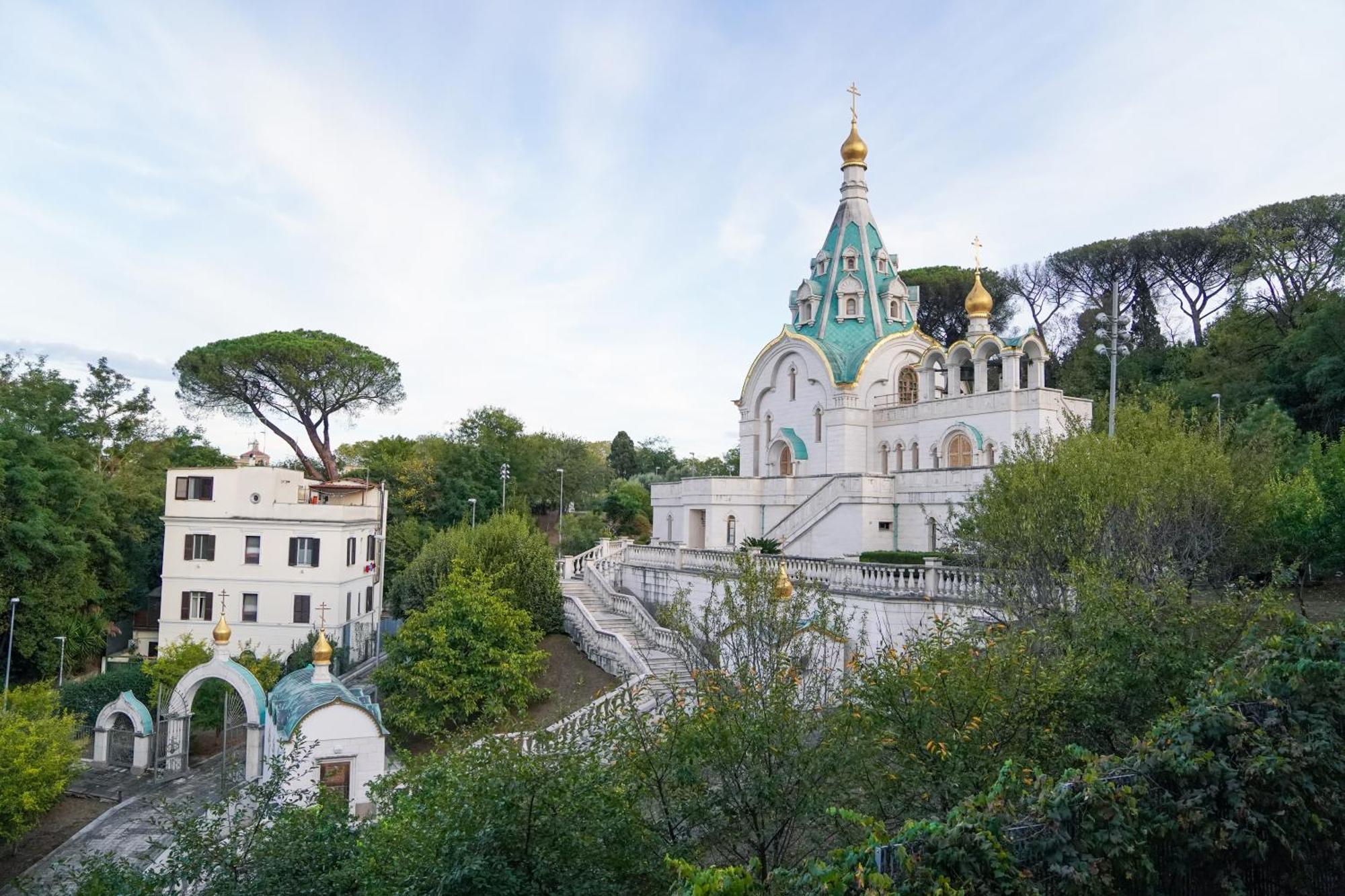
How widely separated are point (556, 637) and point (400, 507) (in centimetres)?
2269

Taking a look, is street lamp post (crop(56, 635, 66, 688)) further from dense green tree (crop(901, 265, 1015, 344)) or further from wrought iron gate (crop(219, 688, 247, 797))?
dense green tree (crop(901, 265, 1015, 344))

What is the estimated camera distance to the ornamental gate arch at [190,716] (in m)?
18.7

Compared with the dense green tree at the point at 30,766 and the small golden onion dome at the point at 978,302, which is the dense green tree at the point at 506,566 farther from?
the small golden onion dome at the point at 978,302

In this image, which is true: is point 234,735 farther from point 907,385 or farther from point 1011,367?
point 907,385

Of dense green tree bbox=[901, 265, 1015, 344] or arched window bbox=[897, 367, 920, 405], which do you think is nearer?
arched window bbox=[897, 367, 920, 405]

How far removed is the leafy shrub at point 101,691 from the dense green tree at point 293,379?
1647 cm

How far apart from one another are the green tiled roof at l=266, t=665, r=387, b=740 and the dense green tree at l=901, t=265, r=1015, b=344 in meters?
49.9

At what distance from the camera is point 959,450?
30.9 meters

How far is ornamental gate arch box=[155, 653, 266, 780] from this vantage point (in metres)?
18.7

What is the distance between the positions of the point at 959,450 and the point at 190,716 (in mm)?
24593

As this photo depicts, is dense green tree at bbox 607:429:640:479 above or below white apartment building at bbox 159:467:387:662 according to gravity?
above

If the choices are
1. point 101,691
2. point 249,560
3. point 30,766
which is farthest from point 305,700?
point 249,560

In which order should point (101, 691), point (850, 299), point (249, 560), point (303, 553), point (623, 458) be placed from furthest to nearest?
point (623, 458) < point (850, 299) < point (303, 553) < point (249, 560) < point (101, 691)

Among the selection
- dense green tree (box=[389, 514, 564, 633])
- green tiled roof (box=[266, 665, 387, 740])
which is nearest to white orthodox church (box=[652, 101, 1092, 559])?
dense green tree (box=[389, 514, 564, 633])
